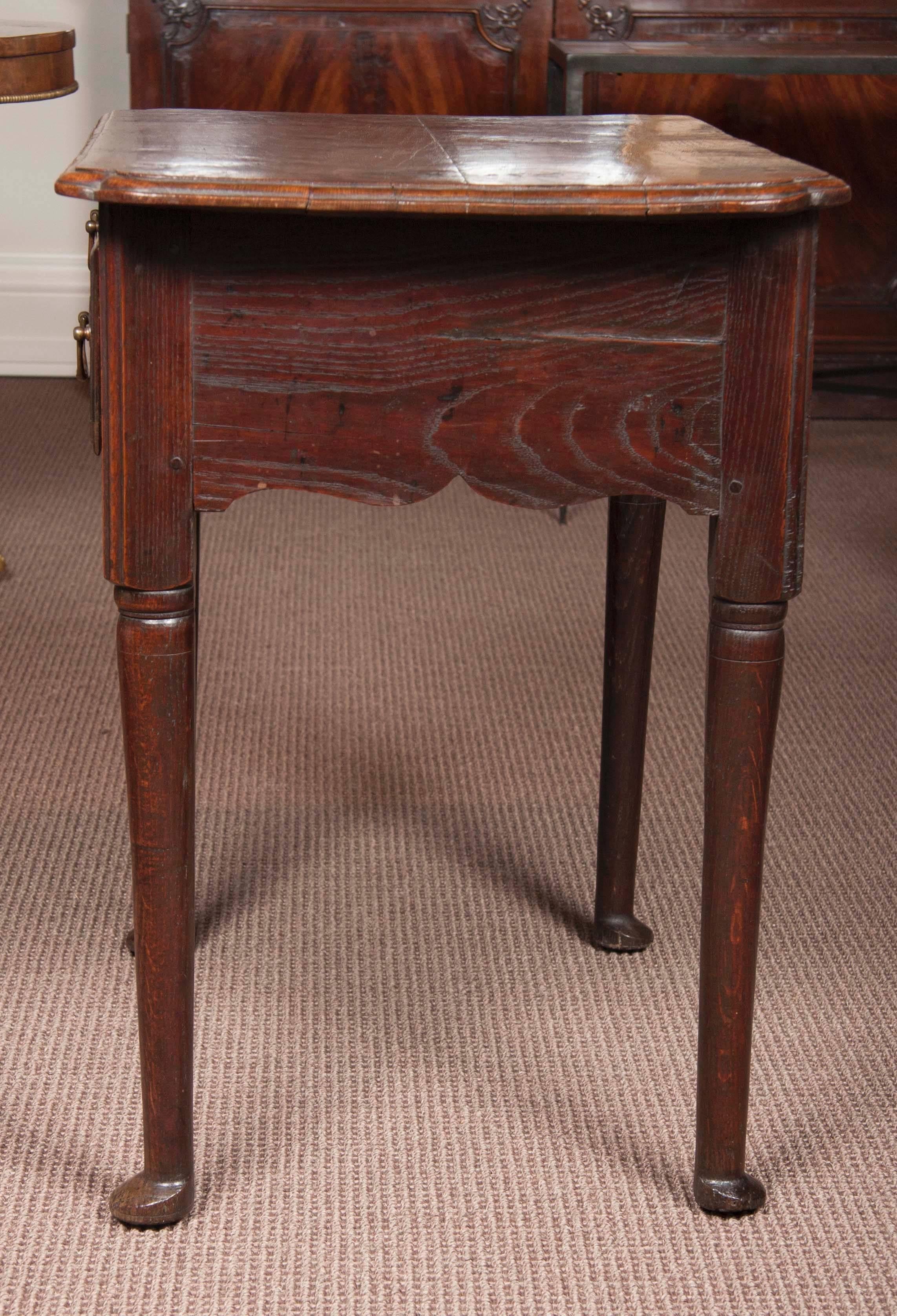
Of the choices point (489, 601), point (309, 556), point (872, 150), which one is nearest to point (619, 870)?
point (489, 601)

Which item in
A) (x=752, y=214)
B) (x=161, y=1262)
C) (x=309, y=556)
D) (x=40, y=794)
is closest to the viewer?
(x=752, y=214)

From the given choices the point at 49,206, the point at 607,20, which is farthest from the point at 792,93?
the point at 49,206

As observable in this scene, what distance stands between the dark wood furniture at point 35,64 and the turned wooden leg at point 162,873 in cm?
115

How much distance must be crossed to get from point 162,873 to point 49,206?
2.56 meters

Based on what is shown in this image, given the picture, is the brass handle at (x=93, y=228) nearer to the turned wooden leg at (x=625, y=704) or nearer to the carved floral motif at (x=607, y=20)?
the turned wooden leg at (x=625, y=704)

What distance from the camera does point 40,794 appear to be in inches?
57.0

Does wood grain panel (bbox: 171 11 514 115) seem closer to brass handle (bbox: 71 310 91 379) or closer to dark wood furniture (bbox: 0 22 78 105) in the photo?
dark wood furniture (bbox: 0 22 78 105)

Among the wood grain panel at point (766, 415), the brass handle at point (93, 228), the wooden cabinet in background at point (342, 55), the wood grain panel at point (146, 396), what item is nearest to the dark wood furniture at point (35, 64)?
the wooden cabinet in background at point (342, 55)

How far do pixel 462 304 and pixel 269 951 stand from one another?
634 mm

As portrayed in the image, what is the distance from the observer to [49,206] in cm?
306

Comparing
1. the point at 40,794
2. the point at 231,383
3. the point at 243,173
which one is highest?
the point at 243,173

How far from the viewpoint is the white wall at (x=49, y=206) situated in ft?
9.62

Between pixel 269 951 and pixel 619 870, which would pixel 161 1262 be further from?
pixel 619 870

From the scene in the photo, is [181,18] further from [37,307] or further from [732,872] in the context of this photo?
[732,872]
